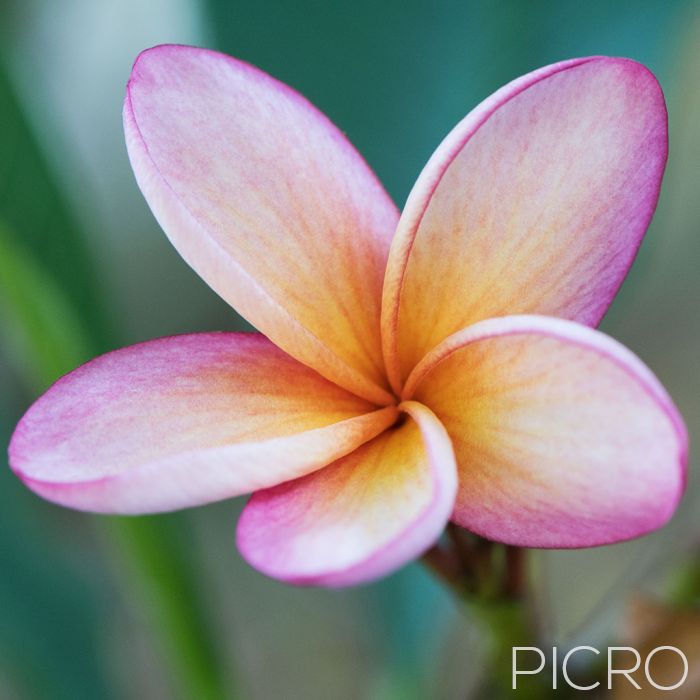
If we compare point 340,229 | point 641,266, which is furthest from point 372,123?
point 340,229

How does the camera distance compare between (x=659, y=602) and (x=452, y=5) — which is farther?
(x=452, y=5)

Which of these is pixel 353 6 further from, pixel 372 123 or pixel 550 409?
pixel 550 409

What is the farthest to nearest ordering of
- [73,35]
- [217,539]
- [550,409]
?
[217,539] → [73,35] → [550,409]

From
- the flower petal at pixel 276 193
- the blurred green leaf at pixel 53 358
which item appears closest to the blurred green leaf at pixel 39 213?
the blurred green leaf at pixel 53 358

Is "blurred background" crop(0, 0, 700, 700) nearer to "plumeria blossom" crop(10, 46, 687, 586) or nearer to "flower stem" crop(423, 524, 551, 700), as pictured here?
"flower stem" crop(423, 524, 551, 700)

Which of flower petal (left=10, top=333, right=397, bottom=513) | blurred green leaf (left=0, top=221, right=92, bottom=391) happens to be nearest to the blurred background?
blurred green leaf (left=0, top=221, right=92, bottom=391)

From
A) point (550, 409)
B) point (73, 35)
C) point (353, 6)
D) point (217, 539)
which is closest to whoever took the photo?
point (550, 409)

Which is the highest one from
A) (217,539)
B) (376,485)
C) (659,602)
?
(376,485)
